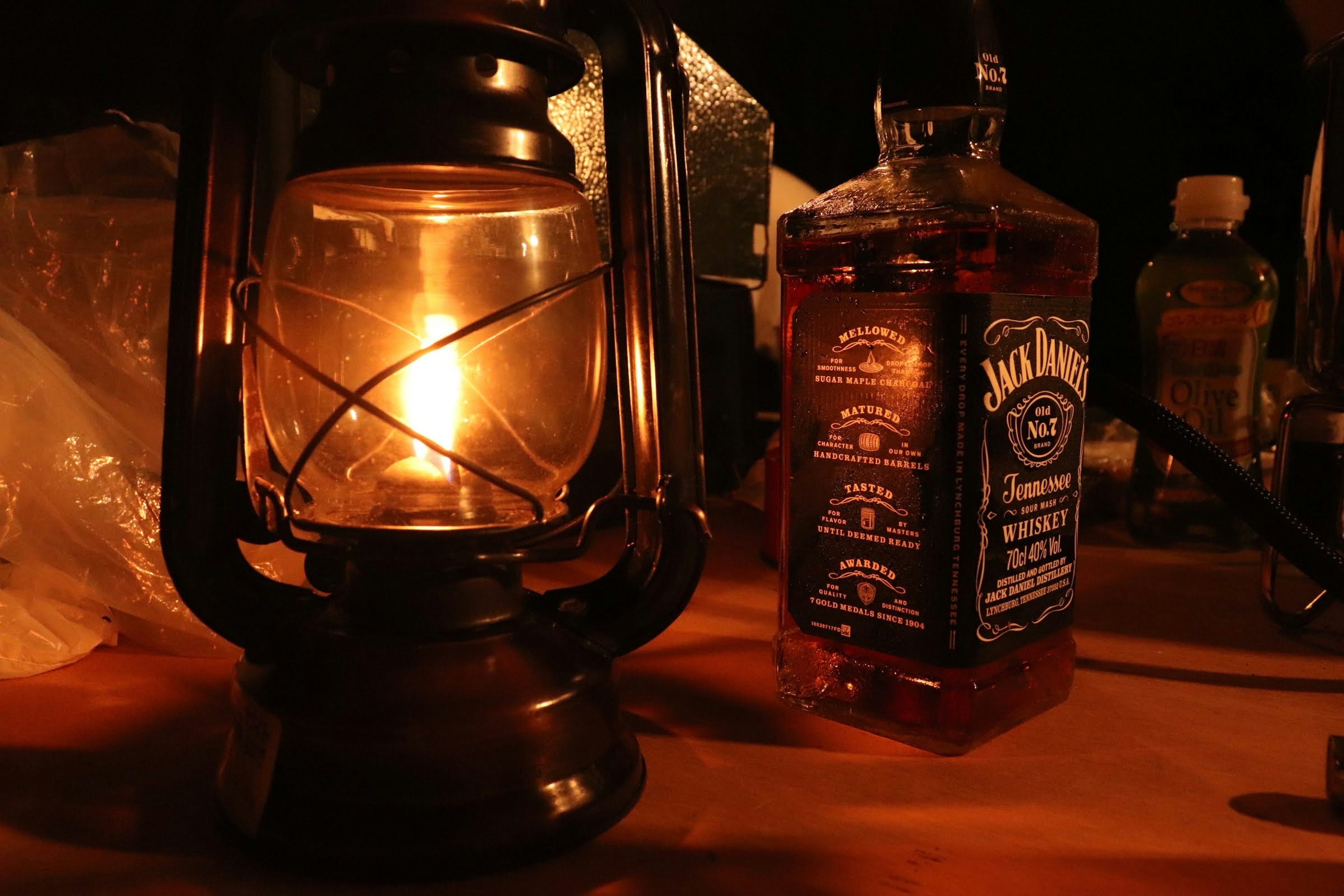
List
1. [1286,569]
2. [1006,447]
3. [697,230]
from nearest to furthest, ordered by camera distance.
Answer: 1. [1006,447]
2. [1286,569]
3. [697,230]

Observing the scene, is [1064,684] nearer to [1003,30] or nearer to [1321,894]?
[1321,894]

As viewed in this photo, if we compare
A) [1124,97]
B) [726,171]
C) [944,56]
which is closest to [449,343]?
[944,56]

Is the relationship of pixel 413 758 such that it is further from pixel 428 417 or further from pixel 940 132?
pixel 940 132

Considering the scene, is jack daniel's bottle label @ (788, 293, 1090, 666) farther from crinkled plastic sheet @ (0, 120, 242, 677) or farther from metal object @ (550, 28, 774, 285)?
metal object @ (550, 28, 774, 285)

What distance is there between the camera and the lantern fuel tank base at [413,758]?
0.36 meters

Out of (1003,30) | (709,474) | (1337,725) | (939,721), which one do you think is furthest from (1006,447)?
(1003,30)

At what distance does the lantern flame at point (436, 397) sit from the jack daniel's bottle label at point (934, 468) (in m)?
Answer: 0.18

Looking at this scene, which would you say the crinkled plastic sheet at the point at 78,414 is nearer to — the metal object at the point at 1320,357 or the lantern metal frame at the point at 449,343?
the lantern metal frame at the point at 449,343

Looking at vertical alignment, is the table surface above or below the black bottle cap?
below

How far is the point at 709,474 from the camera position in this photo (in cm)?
114

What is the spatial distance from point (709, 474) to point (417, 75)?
816 mm

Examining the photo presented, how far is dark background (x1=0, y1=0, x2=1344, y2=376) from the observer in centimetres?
114

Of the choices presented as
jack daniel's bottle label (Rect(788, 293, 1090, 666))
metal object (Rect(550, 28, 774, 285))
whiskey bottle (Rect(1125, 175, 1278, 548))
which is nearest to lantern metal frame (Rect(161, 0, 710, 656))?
jack daniel's bottle label (Rect(788, 293, 1090, 666))

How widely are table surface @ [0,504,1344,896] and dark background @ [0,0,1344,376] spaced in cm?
71
